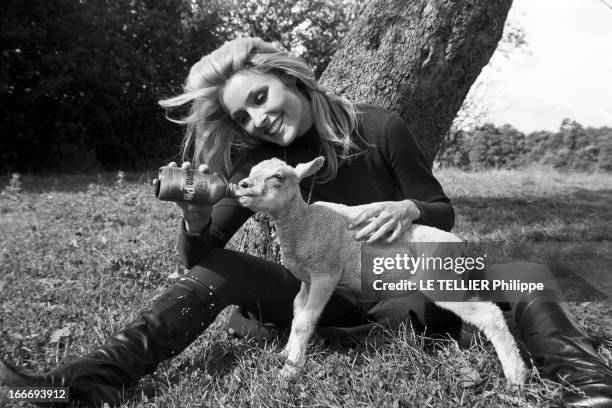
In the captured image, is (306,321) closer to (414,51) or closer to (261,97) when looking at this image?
(261,97)

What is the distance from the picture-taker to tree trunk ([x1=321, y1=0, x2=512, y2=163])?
390 cm

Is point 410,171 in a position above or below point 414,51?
below

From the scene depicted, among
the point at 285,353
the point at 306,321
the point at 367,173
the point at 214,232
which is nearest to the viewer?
the point at 306,321

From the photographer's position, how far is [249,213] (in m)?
3.13

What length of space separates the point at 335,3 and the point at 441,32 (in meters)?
18.7

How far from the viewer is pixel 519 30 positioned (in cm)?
1620

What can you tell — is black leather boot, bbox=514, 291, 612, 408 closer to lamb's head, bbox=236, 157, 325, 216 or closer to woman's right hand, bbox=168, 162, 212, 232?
lamb's head, bbox=236, 157, 325, 216

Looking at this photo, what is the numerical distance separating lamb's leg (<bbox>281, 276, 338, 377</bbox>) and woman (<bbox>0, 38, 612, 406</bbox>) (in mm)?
340

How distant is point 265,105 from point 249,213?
71 centimetres

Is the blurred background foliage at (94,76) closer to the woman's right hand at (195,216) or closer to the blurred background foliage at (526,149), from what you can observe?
the blurred background foliage at (526,149)

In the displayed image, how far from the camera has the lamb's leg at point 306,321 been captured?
249cm

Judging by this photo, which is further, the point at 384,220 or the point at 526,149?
the point at 526,149

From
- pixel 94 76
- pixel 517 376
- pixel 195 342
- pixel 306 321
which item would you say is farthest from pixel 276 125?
pixel 94 76

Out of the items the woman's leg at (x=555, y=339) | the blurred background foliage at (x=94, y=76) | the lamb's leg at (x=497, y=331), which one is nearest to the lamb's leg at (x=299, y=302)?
the lamb's leg at (x=497, y=331)
